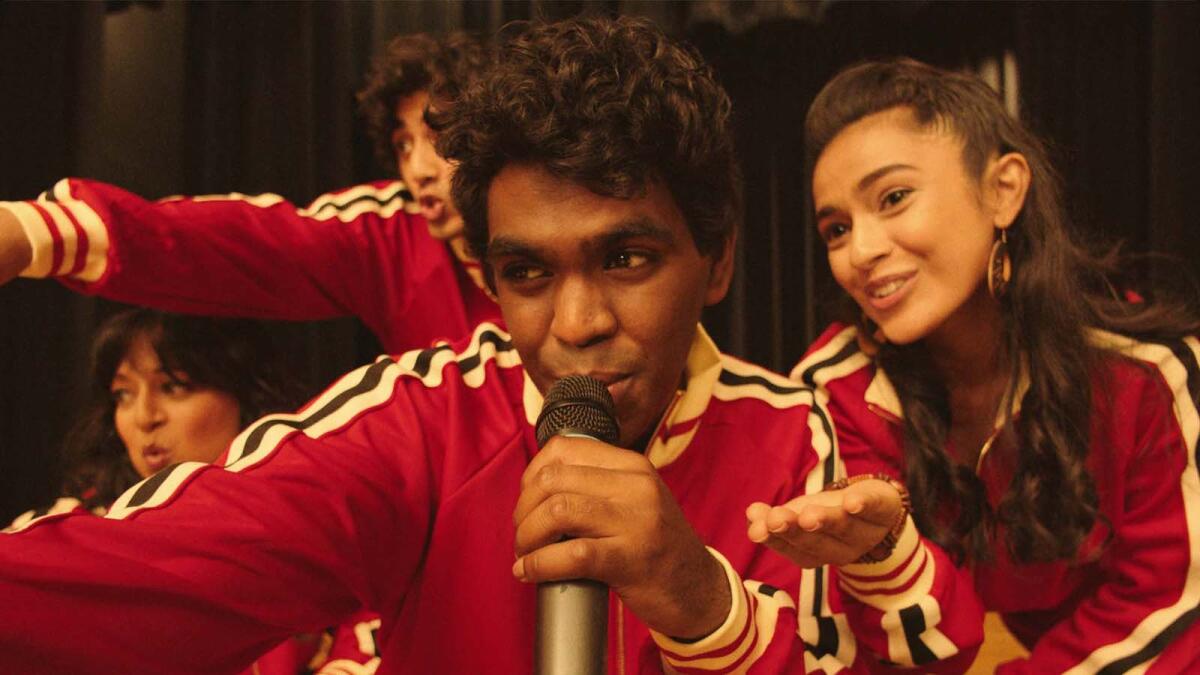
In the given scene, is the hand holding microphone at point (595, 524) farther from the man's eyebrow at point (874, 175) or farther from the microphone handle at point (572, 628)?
the man's eyebrow at point (874, 175)

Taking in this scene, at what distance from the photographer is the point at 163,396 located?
1825mm

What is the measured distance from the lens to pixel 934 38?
2379 mm

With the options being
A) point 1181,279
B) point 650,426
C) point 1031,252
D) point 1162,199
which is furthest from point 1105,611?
point 1162,199

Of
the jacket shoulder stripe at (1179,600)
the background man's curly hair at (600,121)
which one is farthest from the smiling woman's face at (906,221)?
the background man's curly hair at (600,121)

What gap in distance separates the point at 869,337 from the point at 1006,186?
0.31 m

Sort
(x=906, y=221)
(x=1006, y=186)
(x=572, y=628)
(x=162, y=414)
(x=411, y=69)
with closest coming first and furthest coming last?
(x=572, y=628), (x=906, y=221), (x=1006, y=186), (x=162, y=414), (x=411, y=69)

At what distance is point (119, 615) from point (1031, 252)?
1345 mm

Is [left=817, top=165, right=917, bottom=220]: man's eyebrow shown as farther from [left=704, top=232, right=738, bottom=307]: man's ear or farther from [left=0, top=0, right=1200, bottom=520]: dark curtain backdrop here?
[left=0, top=0, right=1200, bottom=520]: dark curtain backdrop

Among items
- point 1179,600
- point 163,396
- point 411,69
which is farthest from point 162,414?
point 1179,600

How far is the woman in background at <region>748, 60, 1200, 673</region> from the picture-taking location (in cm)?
148

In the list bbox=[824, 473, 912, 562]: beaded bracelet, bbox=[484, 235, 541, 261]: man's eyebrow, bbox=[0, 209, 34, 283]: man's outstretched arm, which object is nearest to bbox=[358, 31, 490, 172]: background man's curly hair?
bbox=[0, 209, 34, 283]: man's outstretched arm

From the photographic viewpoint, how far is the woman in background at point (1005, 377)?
4.85 feet

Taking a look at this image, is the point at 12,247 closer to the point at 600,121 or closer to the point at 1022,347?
the point at 600,121

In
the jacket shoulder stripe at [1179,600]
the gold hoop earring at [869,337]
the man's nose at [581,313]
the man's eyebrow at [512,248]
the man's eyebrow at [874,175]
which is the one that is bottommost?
the jacket shoulder stripe at [1179,600]
